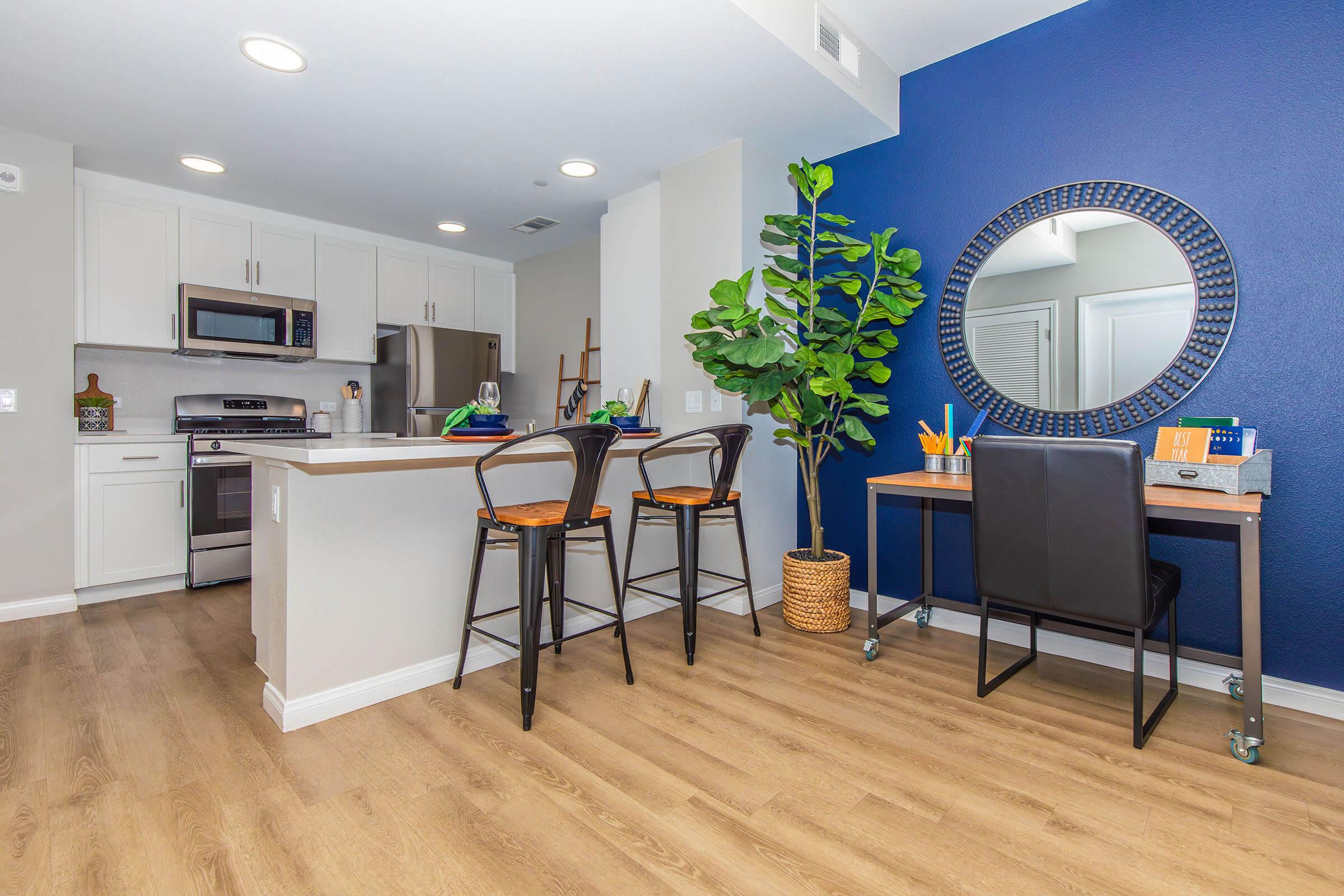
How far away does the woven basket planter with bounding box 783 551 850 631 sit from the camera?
2941mm

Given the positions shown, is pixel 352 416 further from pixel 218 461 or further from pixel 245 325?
pixel 218 461

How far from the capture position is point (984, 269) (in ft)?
9.46

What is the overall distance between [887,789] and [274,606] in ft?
6.50

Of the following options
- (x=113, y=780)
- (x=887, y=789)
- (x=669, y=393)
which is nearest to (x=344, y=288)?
(x=669, y=393)

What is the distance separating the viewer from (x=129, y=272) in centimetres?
373

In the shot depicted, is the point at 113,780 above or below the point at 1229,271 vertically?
below

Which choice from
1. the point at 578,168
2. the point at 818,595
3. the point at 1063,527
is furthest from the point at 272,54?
the point at 1063,527

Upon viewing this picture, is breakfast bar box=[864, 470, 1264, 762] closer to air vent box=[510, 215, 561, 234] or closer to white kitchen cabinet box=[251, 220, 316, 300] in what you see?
air vent box=[510, 215, 561, 234]

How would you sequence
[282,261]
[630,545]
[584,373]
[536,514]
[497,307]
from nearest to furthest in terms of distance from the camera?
[536,514]
[630,545]
[282,261]
[584,373]
[497,307]

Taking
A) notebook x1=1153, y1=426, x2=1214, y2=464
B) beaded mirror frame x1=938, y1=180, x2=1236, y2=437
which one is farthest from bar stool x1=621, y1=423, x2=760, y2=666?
notebook x1=1153, y1=426, x2=1214, y2=464

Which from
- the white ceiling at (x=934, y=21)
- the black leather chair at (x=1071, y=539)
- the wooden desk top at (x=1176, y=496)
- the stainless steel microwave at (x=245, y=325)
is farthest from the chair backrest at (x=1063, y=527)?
the stainless steel microwave at (x=245, y=325)

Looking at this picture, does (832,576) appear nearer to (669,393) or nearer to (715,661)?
(715,661)

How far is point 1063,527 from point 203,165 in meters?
4.52

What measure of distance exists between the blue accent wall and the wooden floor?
1.50ft
